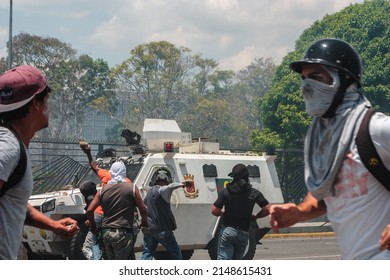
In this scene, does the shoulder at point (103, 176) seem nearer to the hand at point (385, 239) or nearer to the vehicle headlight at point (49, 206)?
the vehicle headlight at point (49, 206)

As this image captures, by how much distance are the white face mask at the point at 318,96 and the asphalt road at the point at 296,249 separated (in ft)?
35.3

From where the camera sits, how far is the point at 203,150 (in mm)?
14695

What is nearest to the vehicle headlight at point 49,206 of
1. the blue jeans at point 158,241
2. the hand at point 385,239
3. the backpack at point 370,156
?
the blue jeans at point 158,241

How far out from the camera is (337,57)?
3857 millimetres

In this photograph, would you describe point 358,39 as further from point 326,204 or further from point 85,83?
point 326,204

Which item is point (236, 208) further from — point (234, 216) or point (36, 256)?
point (36, 256)

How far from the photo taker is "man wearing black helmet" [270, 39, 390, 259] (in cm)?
364

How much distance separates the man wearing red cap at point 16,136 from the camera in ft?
11.9

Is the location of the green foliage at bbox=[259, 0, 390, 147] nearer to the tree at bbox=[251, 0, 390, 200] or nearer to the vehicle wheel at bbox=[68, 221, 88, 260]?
the tree at bbox=[251, 0, 390, 200]

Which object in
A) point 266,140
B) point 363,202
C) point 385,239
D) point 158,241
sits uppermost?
point 363,202

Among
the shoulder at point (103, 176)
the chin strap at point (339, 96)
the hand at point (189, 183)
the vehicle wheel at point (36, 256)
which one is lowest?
the vehicle wheel at point (36, 256)

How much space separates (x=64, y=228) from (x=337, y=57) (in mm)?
1641

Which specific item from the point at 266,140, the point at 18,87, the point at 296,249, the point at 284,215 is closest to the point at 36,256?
the point at 296,249

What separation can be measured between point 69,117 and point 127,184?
53887mm
